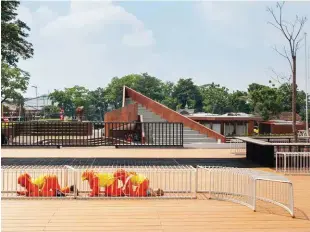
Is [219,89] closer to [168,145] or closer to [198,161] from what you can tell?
[168,145]

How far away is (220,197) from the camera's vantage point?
6559 millimetres

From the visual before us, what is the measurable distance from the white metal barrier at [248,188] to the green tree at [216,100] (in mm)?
48438

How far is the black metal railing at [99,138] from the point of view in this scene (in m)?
15.7

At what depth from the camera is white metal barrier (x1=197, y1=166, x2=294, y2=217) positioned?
5715 millimetres

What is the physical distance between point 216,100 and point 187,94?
6961 millimetres

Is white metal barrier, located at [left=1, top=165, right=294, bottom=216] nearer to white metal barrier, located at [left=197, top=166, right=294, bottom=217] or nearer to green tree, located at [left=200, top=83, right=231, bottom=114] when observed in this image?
white metal barrier, located at [left=197, top=166, right=294, bottom=217]

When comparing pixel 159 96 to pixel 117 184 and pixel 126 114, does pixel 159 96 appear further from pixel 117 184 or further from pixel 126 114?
pixel 117 184

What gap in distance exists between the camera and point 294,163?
34.2 ft

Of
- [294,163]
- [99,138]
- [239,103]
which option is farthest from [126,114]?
[239,103]

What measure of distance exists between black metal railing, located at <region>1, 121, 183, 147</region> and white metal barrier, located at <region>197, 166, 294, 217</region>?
25.7 ft

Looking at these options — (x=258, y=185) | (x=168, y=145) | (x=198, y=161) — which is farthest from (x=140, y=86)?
(x=258, y=185)

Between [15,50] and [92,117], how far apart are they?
1813 inches

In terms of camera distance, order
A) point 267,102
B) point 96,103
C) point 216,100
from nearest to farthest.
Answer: point 267,102 → point 216,100 → point 96,103

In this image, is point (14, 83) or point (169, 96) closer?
point (14, 83)
